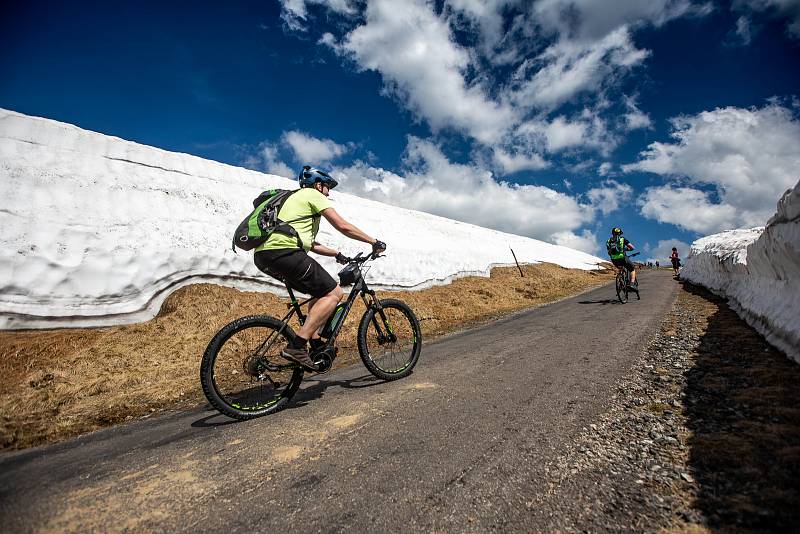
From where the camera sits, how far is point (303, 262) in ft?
13.6

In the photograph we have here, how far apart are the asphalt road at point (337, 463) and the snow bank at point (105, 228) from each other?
16.4ft

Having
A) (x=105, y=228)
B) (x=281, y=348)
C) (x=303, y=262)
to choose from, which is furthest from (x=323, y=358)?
(x=105, y=228)

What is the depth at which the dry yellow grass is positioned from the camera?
15.0 ft

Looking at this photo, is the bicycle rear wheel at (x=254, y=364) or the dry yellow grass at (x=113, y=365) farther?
the dry yellow grass at (x=113, y=365)

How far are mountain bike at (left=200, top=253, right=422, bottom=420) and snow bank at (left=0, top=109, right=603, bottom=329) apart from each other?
4241 millimetres

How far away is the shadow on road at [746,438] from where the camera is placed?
5.88ft

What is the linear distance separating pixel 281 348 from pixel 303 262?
1.10 meters

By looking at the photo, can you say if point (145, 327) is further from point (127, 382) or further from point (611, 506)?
point (611, 506)

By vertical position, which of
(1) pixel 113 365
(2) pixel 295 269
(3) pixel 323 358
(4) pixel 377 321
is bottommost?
(1) pixel 113 365

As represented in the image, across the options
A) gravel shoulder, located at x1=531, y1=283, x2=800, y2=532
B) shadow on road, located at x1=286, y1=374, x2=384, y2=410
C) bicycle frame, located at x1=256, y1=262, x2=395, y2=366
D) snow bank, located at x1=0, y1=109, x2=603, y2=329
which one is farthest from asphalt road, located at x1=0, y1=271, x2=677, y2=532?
snow bank, located at x1=0, y1=109, x2=603, y2=329

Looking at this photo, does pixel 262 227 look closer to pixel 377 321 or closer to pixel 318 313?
pixel 318 313

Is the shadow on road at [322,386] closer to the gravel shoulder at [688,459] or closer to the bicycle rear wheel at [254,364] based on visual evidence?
the bicycle rear wheel at [254,364]

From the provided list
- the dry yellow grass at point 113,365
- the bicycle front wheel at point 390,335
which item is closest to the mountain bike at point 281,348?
the bicycle front wheel at point 390,335

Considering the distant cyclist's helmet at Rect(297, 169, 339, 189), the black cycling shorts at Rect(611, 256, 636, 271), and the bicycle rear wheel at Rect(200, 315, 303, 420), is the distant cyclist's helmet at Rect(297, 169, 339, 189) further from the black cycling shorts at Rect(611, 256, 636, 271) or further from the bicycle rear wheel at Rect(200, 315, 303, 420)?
the black cycling shorts at Rect(611, 256, 636, 271)
